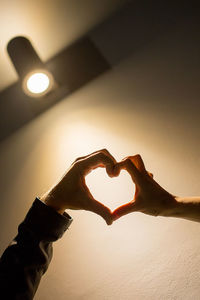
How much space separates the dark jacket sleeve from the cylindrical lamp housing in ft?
2.64

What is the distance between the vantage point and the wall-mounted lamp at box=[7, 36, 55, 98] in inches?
47.6

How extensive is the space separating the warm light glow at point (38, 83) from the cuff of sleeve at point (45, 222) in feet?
2.46

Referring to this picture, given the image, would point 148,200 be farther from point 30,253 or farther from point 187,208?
point 30,253

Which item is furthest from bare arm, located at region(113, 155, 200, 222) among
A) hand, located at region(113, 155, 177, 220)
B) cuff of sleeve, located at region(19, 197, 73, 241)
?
cuff of sleeve, located at region(19, 197, 73, 241)

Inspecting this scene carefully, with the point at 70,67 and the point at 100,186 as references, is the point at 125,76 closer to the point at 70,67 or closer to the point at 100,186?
the point at 70,67

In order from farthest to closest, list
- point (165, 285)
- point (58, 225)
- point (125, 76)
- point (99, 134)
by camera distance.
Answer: point (125, 76) < point (99, 134) < point (165, 285) < point (58, 225)

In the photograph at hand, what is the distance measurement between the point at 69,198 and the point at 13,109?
38.9 inches

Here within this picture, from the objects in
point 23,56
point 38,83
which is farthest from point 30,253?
point 23,56

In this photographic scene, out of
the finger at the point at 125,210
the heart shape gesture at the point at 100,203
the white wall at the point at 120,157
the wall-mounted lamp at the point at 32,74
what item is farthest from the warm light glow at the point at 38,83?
the finger at the point at 125,210

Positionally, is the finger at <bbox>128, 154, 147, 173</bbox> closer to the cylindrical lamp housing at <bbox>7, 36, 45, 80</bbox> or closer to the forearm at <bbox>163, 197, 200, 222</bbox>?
the forearm at <bbox>163, 197, 200, 222</bbox>

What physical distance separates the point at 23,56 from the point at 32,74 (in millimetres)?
128

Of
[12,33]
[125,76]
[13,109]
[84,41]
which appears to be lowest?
[125,76]

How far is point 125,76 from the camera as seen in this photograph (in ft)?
3.96

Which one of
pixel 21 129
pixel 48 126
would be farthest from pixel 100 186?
pixel 21 129
